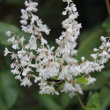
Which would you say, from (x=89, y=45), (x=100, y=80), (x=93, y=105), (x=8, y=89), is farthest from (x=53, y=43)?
(x=93, y=105)

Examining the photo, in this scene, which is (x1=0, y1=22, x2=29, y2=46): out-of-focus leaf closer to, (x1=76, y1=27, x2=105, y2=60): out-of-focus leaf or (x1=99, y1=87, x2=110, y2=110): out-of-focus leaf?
(x1=76, y1=27, x2=105, y2=60): out-of-focus leaf

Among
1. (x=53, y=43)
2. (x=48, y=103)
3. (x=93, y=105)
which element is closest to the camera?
(x=93, y=105)

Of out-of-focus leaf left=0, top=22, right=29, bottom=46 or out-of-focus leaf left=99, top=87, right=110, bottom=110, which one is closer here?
out-of-focus leaf left=0, top=22, right=29, bottom=46

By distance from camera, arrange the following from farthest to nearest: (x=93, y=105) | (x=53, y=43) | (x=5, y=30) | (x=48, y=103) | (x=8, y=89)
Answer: (x=53, y=43), (x=48, y=103), (x=8, y=89), (x=5, y=30), (x=93, y=105)

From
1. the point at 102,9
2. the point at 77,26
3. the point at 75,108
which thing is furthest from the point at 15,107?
the point at 102,9

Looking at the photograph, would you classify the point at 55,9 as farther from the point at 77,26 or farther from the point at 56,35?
the point at 77,26

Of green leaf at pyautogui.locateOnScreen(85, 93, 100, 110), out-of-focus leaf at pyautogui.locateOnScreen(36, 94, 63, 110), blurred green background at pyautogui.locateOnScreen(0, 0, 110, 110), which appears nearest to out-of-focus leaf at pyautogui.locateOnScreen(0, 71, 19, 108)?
blurred green background at pyautogui.locateOnScreen(0, 0, 110, 110)

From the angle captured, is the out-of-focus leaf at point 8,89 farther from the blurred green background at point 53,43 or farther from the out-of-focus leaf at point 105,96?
the out-of-focus leaf at point 105,96

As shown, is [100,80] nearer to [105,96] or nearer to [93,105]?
[105,96]
